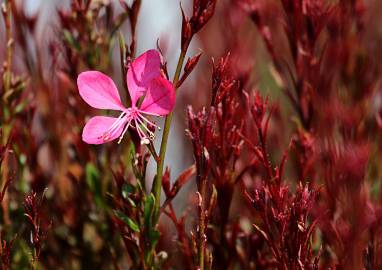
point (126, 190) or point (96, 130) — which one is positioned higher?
point (96, 130)

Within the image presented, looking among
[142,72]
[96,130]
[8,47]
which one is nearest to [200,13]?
[142,72]

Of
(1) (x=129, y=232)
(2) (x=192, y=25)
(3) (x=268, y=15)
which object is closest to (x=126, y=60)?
(2) (x=192, y=25)

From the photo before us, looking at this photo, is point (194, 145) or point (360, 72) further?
point (360, 72)

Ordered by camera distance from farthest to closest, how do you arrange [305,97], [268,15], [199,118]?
[268,15]
[305,97]
[199,118]

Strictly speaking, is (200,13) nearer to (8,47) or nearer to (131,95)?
(131,95)

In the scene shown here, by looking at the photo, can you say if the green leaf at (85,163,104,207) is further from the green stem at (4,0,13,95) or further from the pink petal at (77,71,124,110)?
the pink petal at (77,71,124,110)

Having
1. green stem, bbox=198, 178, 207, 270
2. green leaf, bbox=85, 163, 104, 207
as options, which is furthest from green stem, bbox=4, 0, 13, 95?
green stem, bbox=198, 178, 207, 270

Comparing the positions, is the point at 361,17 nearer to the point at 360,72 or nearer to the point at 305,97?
the point at 360,72
